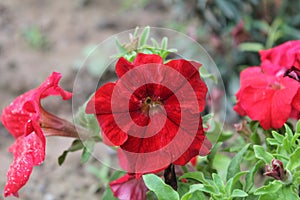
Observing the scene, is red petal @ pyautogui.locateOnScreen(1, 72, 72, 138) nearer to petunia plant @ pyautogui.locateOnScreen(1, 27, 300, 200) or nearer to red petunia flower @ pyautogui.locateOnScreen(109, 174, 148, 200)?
petunia plant @ pyautogui.locateOnScreen(1, 27, 300, 200)

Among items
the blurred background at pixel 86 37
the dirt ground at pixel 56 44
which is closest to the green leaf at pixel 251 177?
the blurred background at pixel 86 37

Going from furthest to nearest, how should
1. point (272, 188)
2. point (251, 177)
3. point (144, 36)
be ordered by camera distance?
point (144, 36)
point (251, 177)
point (272, 188)

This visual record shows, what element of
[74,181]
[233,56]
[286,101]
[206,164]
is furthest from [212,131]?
[233,56]

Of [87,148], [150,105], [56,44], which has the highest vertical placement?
[150,105]

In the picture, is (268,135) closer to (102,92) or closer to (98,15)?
(102,92)

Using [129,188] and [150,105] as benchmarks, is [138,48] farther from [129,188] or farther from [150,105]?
[129,188]

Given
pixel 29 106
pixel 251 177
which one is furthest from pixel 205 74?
pixel 29 106
